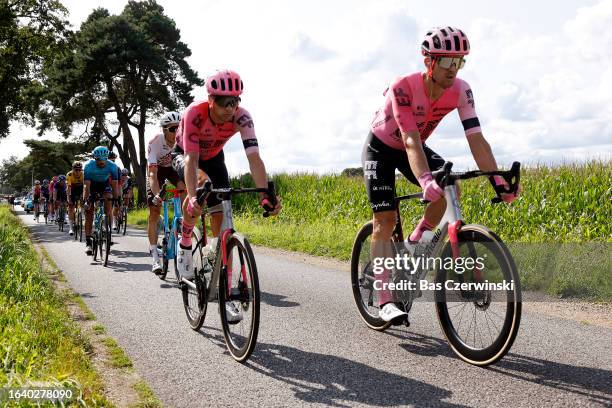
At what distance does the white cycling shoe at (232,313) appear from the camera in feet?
15.2

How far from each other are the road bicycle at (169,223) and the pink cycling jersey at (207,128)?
2.40 m

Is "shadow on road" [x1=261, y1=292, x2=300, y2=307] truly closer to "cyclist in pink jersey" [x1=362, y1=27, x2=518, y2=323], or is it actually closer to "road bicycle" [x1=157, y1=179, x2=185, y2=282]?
"road bicycle" [x1=157, y1=179, x2=185, y2=282]

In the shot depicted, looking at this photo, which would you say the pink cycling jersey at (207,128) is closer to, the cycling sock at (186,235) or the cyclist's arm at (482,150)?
the cycling sock at (186,235)

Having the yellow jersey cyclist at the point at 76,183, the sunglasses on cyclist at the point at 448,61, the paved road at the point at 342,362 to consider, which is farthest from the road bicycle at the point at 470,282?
the yellow jersey cyclist at the point at 76,183

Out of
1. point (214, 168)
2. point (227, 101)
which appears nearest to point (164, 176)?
point (214, 168)

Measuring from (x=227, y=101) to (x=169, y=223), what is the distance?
381 centimetres

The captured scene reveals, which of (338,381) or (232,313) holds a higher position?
(232,313)

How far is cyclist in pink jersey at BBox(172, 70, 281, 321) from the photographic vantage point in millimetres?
4957

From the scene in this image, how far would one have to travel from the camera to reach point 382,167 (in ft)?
16.4

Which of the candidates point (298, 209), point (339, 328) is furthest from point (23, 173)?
point (339, 328)

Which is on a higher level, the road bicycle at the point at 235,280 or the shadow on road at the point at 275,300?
the road bicycle at the point at 235,280

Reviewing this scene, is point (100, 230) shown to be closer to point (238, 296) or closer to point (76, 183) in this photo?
point (76, 183)

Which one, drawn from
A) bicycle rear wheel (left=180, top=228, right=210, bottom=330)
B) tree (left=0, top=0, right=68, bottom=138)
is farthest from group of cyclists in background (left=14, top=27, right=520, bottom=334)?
tree (left=0, top=0, right=68, bottom=138)

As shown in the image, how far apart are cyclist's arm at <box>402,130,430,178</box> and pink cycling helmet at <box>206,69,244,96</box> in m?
1.50
